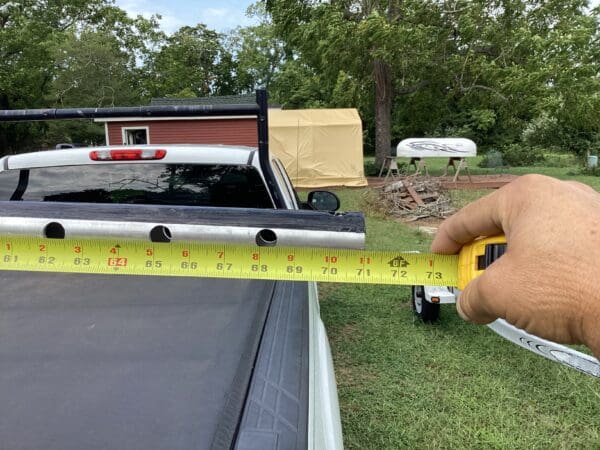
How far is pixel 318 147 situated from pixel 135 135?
35.1 feet

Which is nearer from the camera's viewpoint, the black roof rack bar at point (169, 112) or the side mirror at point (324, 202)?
the black roof rack bar at point (169, 112)

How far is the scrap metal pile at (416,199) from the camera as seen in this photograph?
1064 centimetres

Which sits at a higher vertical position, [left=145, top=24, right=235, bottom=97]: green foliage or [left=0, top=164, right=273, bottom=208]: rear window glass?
[left=145, top=24, right=235, bottom=97]: green foliage

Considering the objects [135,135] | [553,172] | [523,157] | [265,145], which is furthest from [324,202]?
[523,157]

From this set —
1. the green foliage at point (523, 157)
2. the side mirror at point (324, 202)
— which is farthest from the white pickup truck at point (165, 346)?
the green foliage at point (523, 157)

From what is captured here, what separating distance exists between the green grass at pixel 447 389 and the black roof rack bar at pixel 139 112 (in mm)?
2136

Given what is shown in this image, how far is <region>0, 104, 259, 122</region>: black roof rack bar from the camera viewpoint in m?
2.06

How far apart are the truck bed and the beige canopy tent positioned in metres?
13.8

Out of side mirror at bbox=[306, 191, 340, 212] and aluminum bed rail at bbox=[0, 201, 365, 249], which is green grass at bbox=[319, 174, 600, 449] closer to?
side mirror at bbox=[306, 191, 340, 212]

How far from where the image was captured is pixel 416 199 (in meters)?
11.0

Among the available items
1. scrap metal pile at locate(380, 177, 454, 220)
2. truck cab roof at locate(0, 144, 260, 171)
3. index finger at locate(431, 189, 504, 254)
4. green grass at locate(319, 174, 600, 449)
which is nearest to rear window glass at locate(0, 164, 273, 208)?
truck cab roof at locate(0, 144, 260, 171)

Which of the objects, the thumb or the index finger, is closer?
the thumb

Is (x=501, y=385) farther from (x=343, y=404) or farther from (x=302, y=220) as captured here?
(x=302, y=220)

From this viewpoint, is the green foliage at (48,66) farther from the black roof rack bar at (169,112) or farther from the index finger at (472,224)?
the index finger at (472,224)
